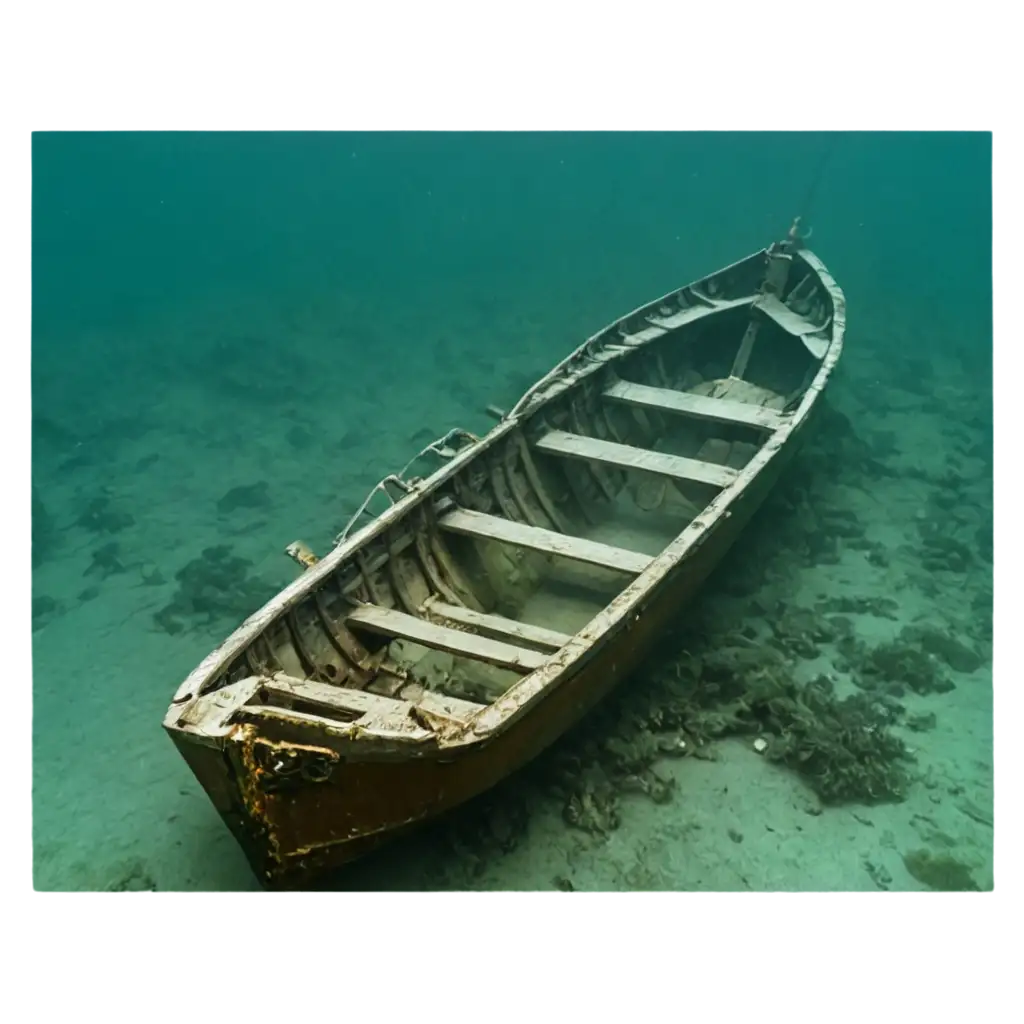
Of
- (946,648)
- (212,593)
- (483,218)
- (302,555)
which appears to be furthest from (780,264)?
(483,218)

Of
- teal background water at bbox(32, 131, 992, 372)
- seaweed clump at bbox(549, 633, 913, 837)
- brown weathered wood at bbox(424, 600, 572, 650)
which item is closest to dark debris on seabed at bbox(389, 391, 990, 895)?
seaweed clump at bbox(549, 633, 913, 837)

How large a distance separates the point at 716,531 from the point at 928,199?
12756mm

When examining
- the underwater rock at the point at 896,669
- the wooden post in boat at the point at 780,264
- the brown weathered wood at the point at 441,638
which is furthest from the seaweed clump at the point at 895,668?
the wooden post in boat at the point at 780,264

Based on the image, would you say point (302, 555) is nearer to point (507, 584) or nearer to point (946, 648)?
point (507, 584)

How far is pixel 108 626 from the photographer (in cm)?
621

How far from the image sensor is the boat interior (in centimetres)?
476

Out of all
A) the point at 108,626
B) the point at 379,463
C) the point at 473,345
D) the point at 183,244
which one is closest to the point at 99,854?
the point at 108,626

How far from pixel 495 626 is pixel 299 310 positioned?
6.93 metres

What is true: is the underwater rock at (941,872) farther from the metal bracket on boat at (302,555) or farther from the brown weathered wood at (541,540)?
the metal bracket on boat at (302,555)

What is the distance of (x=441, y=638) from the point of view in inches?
190

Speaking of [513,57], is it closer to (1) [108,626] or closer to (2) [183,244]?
(1) [108,626]

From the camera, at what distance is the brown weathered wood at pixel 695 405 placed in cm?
651

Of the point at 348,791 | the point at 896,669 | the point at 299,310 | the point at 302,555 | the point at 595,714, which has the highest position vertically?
the point at 299,310

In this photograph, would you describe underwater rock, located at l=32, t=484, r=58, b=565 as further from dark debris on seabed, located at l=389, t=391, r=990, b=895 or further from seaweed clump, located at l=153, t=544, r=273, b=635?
dark debris on seabed, located at l=389, t=391, r=990, b=895
